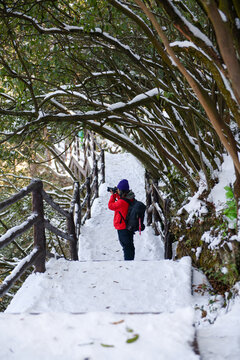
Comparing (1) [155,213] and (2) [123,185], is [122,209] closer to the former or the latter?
(2) [123,185]

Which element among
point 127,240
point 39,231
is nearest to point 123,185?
point 127,240

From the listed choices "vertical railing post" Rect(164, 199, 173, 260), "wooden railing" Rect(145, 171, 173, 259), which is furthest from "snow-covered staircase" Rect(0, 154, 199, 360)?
"vertical railing post" Rect(164, 199, 173, 260)

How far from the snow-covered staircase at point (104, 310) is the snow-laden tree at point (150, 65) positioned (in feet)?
5.47

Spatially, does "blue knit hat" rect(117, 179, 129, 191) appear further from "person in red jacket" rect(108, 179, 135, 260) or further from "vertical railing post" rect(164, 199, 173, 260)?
"vertical railing post" rect(164, 199, 173, 260)

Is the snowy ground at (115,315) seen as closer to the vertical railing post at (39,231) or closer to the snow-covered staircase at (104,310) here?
the snow-covered staircase at (104,310)

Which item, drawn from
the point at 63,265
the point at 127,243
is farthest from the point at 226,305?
the point at 127,243

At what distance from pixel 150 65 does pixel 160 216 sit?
2.97 meters

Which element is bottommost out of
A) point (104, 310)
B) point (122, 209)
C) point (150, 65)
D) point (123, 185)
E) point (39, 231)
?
point (104, 310)

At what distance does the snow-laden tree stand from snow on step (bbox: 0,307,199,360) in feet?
5.65

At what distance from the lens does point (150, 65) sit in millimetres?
6969

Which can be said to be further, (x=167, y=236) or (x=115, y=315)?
(x=167, y=236)

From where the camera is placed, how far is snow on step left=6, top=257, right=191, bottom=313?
3953mm

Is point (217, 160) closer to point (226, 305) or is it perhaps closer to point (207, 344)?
point (226, 305)

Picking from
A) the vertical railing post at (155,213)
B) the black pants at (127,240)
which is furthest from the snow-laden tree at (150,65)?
the black pants at (127,240)
